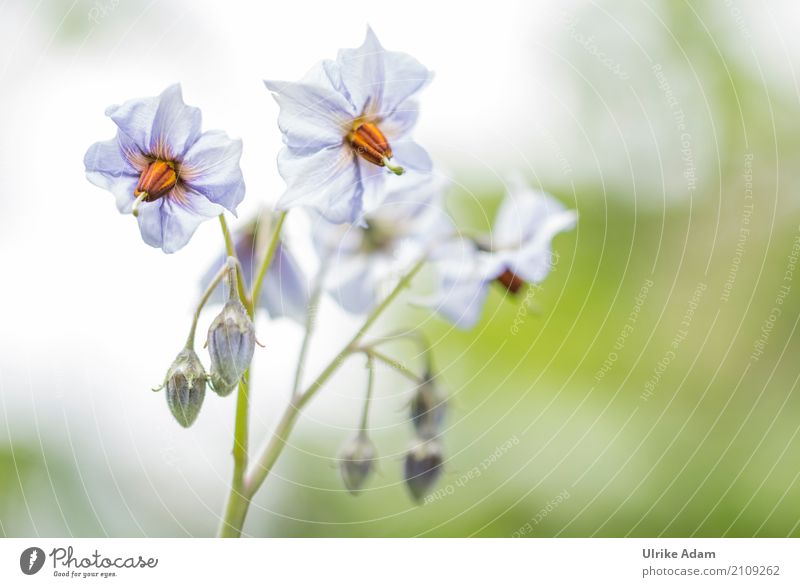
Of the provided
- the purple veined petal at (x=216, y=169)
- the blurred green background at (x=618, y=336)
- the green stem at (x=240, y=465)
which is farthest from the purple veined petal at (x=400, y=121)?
the blurred green background at (x=618, y=336)

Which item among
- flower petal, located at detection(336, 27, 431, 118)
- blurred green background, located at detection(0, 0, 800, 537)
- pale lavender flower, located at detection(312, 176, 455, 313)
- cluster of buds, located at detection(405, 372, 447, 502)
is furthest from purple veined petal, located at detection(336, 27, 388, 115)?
blurred green background, located at detection(0, 0, 800, 537)

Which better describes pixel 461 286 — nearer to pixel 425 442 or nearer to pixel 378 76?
pixel 425 442

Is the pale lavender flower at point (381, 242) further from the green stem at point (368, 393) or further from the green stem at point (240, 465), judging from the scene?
the green stem at point (240, 465)

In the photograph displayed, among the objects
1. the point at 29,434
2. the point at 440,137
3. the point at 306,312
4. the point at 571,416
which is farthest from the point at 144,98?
the point at 571,416

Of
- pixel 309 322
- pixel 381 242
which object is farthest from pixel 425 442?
pixel 381 242

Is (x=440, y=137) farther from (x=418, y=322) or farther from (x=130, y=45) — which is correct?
(x=130, y=45)
